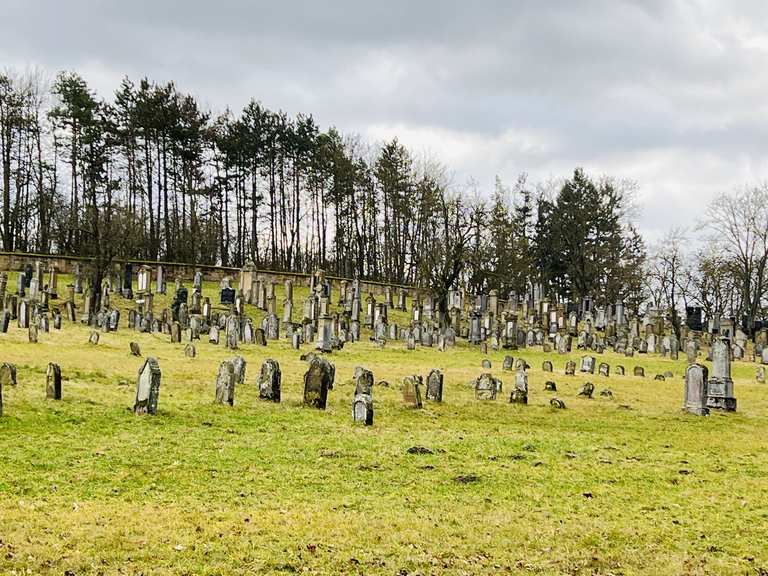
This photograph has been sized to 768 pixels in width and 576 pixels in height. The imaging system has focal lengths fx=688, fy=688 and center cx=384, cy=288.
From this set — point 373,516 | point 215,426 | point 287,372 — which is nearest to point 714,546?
point 373,516

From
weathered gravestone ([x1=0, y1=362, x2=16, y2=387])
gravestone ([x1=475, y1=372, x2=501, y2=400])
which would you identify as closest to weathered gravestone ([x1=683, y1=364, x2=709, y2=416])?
gravestone ([x1=475, y1=372, x2=501, y2=400])

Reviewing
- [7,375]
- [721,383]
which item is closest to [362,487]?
[7,375]

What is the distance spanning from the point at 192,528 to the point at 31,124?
45.9 metres

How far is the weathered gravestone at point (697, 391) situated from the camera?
14156 mm

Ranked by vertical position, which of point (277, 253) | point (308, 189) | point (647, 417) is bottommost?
point (647, 417)

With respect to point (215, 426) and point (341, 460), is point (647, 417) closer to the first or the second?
point (341, 460)

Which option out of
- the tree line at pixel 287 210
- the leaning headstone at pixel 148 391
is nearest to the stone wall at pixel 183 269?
the tree line at pixel 287 210

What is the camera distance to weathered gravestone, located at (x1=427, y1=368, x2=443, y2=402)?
557 inches

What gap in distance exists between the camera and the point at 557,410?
13.7 meters

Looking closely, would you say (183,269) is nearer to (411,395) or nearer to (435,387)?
(435,387)

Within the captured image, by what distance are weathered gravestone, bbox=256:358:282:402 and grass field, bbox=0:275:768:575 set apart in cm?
28

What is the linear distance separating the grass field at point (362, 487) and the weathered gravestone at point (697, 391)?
49 centimetres

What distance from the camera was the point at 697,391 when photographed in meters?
14.2

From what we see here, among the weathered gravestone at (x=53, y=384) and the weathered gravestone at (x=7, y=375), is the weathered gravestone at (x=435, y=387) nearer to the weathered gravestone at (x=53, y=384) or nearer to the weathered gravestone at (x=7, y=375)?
the weathered gravestone at (x=53, y=384)
